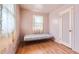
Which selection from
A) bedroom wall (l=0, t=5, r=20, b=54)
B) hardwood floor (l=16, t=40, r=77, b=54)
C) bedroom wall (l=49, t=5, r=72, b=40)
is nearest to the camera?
bedroom wall (l=0, t=5, r=20, b=54)

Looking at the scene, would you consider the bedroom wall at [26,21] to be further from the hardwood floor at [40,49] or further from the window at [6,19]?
the window at [6,19]

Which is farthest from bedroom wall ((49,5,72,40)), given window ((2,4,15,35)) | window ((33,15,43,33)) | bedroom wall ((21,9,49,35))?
window ((2,4,15,35))

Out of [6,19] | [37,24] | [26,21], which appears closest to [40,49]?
[37,24]

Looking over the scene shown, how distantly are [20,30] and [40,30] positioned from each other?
0.61 meters

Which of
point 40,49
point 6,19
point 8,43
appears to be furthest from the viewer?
point 40,49

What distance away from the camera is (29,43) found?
284 centimetres

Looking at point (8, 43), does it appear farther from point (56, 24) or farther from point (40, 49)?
point (56, 24)

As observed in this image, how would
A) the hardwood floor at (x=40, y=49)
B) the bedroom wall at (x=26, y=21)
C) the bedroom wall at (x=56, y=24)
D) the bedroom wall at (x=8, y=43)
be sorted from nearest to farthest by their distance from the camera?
the bedroom wall at (x=8, y=43) < the hardwood floor at (x=40, y=49) < the bedroom wall at (x=26, y=21) < the bedroom wall at (x=56, y=24)

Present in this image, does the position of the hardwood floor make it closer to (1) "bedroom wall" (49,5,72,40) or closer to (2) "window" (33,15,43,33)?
(2) "window" (33,15,43,33)

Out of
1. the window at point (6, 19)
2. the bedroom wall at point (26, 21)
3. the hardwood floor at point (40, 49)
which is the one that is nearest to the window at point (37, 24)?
the bedroom wall at point (26, 21)

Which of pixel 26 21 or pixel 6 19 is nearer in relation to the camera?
pixel 6 19

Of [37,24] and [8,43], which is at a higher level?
[37,24]

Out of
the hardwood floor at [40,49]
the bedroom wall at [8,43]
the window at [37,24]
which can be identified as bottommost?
the hardwood floor at [40,49]
